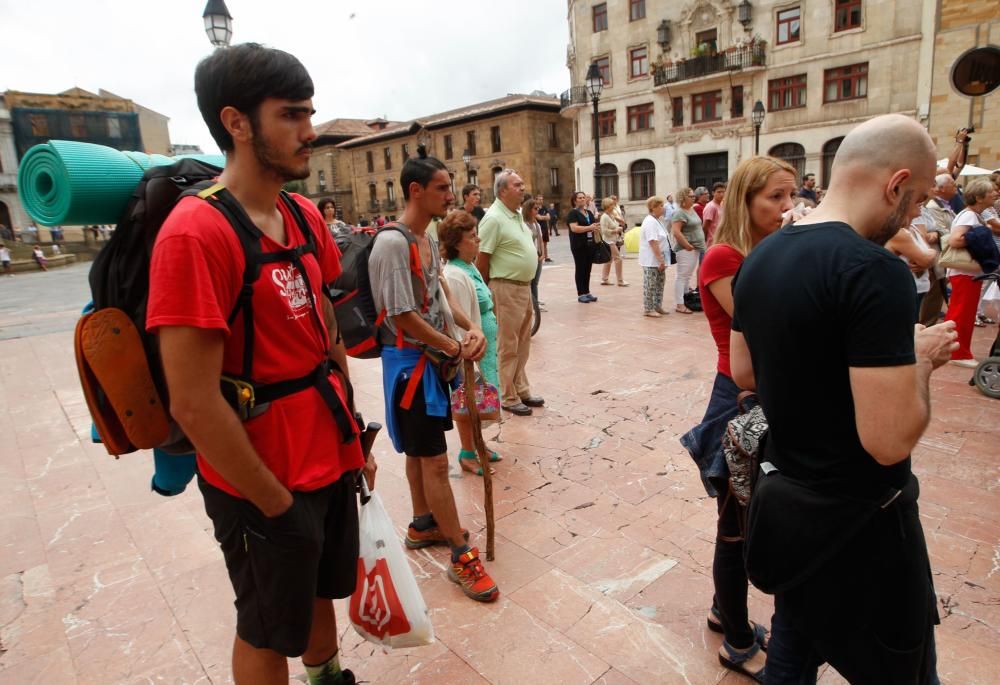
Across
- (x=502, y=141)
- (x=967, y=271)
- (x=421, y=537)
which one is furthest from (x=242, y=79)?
(x=502, y=141)

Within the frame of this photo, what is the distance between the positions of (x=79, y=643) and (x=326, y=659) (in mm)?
1298

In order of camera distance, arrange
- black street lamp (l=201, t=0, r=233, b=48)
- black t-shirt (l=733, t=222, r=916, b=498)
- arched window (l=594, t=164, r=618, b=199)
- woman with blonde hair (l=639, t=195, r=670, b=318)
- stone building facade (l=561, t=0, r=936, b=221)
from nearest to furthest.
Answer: black t-shirt (l=733, t=222, r=916, b=498) → black street lamp (l=201, t=0, r=233, b=48) → woman with blonde hair (l=639, t=195, r=670, b=318) → stone building facade (l=561, t=0, r=936, b=221) → arched window (l=594, t=164, r=618, b=199)

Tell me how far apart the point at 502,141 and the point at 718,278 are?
1703 inches

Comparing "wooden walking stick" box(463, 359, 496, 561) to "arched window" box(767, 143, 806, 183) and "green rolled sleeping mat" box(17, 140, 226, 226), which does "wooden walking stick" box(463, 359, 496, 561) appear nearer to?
"green rolled sleeping mat" box(17, 140, 226, 226)

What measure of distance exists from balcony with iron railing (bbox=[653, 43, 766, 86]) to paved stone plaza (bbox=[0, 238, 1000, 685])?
2852cm

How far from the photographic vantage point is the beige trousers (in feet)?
16.0

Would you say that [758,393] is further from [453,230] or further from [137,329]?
[453,230]

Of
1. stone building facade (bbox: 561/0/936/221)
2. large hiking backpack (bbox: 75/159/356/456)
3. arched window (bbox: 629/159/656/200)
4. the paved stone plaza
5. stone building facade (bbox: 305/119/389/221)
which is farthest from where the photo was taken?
stone building facade (bbox: 305/119/389/221)

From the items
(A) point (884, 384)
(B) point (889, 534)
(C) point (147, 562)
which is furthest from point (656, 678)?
(C) point (147, 562)

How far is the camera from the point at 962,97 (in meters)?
20.9

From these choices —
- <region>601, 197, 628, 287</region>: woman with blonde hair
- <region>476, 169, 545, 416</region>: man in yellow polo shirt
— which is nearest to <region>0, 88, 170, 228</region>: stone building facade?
<region>601, 197, 628, 287</region>: woman with blonde hair

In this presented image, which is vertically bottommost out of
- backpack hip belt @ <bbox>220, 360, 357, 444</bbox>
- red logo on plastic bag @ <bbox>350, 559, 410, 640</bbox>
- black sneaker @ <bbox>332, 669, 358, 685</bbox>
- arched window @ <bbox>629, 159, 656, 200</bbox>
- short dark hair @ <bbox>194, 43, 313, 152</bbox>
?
black sneaker @ <bbox>332, 669, 358, 685</bbox>

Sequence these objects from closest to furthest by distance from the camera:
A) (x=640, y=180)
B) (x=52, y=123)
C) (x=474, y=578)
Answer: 1. (x=474, y=578)
2. (x=640, y=180)
3. (x=52, y=123)

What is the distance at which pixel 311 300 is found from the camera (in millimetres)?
1601
